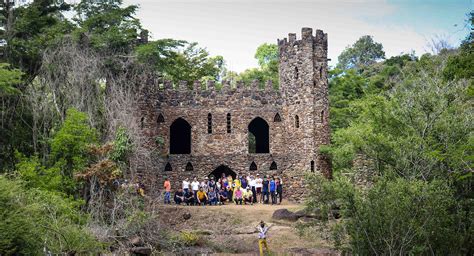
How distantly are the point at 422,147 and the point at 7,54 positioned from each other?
720 inches

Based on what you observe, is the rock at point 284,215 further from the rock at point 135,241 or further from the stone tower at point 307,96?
the rock at point 135,241

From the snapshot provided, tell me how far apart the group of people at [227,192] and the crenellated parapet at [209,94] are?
17.7 feet

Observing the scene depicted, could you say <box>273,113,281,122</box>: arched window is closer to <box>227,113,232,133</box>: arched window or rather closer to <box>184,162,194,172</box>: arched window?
<box>227,113,232,133</box>: arched window

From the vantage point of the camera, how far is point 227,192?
35906 millimetres

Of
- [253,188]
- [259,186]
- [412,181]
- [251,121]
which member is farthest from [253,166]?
[412,181]

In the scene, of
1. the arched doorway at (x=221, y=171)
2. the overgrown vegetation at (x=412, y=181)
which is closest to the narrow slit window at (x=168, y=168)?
the arched doorway at (x=221, y=171)

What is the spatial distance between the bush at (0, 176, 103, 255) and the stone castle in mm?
12722

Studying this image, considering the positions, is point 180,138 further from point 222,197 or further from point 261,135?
point 222,197

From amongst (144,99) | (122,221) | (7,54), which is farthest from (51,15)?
(122,221)

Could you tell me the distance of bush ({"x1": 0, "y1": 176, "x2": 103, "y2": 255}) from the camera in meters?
21.8

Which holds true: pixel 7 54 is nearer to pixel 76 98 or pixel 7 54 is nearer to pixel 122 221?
pixel 76 98

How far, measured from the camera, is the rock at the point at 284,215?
31531 millimetres

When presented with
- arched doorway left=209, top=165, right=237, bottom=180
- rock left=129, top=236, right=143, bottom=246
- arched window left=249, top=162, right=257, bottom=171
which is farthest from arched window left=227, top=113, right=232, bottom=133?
rock left=129, top=236, right=143, bottom=246

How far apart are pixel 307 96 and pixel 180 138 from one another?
27.7 feet
